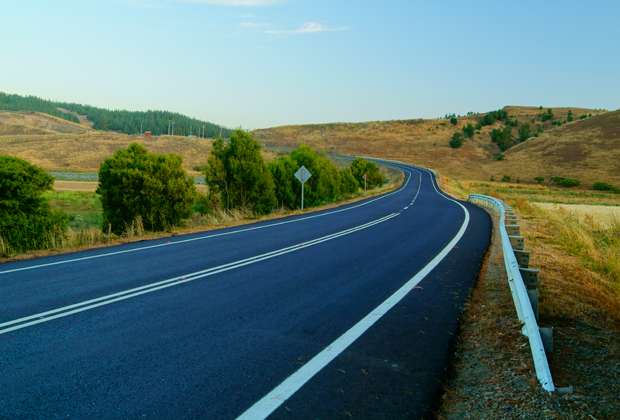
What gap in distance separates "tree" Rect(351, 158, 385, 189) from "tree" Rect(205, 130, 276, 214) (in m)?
32.5

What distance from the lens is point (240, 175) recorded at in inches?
872

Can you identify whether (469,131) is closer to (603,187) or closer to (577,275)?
(603,187)

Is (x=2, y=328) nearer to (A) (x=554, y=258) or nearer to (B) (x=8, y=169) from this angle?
(A) (x=554, y=258)

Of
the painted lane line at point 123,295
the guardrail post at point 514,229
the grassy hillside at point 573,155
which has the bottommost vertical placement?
the painted lane line at point 123,295

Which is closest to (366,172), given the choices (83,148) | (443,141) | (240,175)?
(240,175)

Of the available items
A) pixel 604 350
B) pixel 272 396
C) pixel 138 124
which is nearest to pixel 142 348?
pixel 272 396

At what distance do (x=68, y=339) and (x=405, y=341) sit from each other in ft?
12.0

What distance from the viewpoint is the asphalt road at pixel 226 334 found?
3.21 m

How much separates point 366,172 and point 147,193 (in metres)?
41.6

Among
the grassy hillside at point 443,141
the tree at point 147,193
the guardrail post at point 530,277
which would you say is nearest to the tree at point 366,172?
the grassy hillside at point 443,141

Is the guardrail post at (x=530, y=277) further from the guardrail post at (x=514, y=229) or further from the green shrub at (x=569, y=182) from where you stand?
the green shrub at (x=569, y=182)

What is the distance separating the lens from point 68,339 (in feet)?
14.2

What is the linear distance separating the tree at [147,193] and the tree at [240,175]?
2480 millimetres

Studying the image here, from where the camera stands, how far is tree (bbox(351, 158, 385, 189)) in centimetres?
5481
